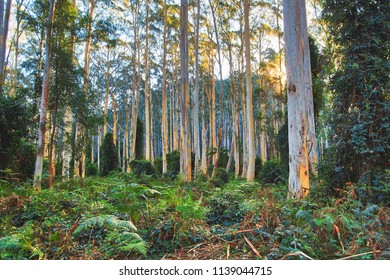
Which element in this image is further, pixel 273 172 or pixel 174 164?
pixel 174 164

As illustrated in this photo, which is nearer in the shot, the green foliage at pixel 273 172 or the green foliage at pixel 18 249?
the green foliage at pixel 18 249

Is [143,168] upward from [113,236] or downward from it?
upward

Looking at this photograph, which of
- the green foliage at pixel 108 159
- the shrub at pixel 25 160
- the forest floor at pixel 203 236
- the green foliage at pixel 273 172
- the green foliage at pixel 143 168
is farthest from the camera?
the green foliage at pixel 108 159

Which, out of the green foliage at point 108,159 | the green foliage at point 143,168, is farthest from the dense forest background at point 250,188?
the green foliage at point 108,159

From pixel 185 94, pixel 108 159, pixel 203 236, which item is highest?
pixel 185 94

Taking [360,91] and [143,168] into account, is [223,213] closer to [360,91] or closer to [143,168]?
[360,91]

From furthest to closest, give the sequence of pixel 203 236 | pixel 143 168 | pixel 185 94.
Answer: pixel 143 168, pixel 185 94, pixel 203 236

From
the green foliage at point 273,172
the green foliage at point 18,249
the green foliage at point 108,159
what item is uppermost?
the green foliage at point 108,159

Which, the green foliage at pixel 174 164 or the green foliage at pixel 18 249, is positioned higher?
the green foliage at pixel 174 164

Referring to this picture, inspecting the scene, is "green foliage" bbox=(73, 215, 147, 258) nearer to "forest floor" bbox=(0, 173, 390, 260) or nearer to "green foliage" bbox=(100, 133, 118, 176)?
"forest floor" bbox=(0, 173, 390, 260)

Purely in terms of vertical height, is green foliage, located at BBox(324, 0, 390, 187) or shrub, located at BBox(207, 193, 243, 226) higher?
Result: green foliage, located at BBox(324, 0, 390, 187)

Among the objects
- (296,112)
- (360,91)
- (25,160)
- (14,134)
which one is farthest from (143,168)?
(360,91)

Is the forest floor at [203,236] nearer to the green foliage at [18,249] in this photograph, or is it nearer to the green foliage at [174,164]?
the green foliage at [18,249]

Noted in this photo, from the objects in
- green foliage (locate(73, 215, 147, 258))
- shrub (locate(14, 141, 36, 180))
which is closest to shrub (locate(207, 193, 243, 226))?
green foliage (locate(73, 215, 147, 258))
